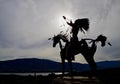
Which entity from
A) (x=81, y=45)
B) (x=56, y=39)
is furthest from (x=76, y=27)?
(x=56, y=39)

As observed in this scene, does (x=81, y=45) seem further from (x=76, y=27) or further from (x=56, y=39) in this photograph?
(x=56, y=39)

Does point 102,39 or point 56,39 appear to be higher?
point 56,39

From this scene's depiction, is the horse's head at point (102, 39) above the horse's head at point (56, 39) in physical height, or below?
below

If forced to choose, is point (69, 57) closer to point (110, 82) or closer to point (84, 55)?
point (84, 55)

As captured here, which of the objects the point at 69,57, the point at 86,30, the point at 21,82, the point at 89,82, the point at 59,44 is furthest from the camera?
the point at 21,82

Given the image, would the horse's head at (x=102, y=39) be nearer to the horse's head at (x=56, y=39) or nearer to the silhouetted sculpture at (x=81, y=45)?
the silhouetted sculpture at (x=81, y=45)

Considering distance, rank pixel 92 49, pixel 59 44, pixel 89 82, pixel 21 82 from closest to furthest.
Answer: pixel 89 82 → pixel 92 49 → pixel 59 44 → pixel 21 82

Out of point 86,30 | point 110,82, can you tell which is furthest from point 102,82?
point 86,30

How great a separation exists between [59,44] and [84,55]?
332 centimetres

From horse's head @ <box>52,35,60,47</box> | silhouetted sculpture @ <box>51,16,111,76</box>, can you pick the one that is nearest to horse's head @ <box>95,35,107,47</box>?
silhouetted sculpture @ <box>51,16,111,76</box>

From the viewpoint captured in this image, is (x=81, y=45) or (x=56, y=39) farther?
(x=56, y=39)

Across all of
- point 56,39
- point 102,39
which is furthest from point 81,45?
point 56,39

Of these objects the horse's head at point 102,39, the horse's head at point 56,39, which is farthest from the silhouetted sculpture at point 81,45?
the horse's head at point 56,39

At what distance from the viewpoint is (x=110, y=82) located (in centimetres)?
666
